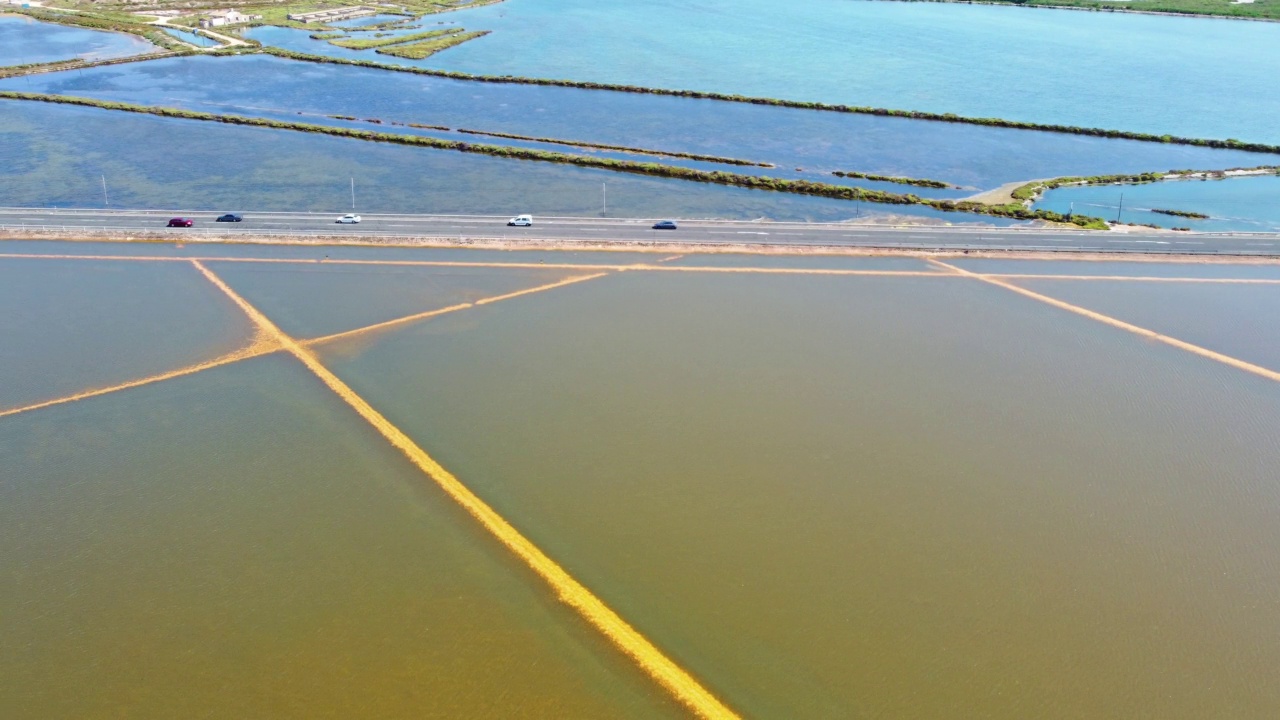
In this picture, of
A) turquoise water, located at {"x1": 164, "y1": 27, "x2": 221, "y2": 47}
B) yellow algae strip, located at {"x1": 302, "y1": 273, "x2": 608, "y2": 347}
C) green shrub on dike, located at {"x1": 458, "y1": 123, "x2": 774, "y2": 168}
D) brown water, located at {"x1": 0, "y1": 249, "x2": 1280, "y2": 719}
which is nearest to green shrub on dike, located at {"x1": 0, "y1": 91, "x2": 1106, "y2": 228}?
green shrub on dike, located at {"x1": 458, "y1": 123, "x2": 774, "y2": 168}

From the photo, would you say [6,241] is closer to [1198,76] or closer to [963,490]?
[963,490]

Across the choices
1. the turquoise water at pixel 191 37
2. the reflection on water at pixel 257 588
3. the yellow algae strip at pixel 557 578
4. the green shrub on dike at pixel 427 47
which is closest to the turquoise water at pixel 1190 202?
the yellow algae strip at pixel 557 578

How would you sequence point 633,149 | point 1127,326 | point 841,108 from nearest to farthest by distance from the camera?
point 1127,326
point 633,149
point 841,108

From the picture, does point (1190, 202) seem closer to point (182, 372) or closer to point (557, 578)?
point (557, 578)

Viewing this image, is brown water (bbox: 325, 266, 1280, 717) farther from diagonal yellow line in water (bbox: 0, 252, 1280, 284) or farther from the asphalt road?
→ the asphalt road

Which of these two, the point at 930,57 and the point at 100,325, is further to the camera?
the point at 930,57

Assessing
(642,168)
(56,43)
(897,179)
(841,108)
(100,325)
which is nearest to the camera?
(100,325)

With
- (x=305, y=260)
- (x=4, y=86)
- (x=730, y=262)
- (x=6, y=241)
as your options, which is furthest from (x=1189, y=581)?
(x=4, y=86)

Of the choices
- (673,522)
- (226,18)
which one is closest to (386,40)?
(226,18)
